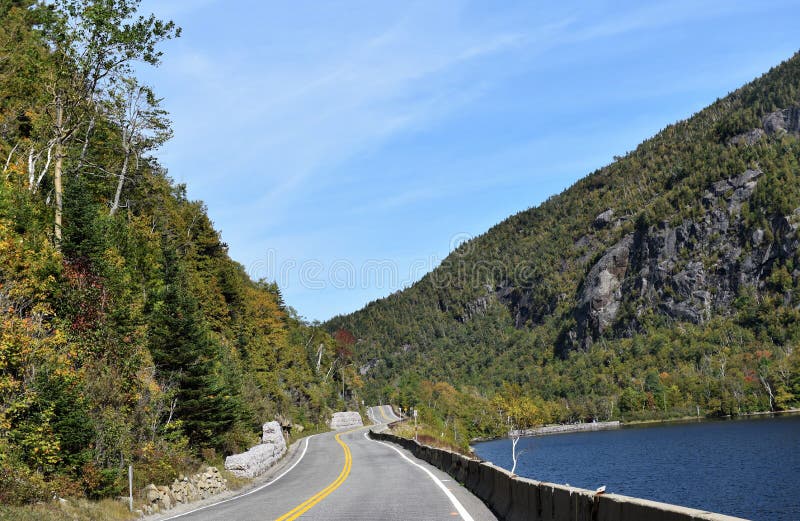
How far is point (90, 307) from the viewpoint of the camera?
895 inches

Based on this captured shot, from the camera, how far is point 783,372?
6654 inches

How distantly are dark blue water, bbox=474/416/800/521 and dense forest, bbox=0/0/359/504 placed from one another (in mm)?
36964

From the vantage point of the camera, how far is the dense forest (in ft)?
51.7

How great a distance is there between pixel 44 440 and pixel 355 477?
11240 millimetres

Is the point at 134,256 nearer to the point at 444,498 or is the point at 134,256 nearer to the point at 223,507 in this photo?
the point at 223,507

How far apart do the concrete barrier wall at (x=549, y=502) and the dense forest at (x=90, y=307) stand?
32.0 ft

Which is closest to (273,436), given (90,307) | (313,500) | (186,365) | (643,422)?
(186,365)

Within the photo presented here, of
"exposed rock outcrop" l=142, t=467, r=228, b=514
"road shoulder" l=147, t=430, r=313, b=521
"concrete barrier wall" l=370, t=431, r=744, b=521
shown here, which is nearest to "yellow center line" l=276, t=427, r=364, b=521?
"road shoulder" l=147, t=430, r=313, b=521

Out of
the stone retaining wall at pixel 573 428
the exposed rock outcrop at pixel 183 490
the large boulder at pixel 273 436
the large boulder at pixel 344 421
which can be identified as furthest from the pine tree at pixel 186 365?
the stone retaining wall at pixel 573 428

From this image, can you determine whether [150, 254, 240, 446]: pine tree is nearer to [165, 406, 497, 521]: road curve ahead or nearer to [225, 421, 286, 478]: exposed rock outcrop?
[225, 421, 286, 478]: exposed rock outcrop

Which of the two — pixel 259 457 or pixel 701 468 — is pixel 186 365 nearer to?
pixel 259 457

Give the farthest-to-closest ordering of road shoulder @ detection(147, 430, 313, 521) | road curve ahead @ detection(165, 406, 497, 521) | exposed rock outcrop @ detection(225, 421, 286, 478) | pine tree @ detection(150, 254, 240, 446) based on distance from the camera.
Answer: pine tree @ detection(150, 254, 240, 446)
exposed rock outcrop @ detection(225, 421, 286, 478)
road shoulder @ detection(147, 430, 313, 521)
road curve ahead @ detection(165, 406, 497, 521)

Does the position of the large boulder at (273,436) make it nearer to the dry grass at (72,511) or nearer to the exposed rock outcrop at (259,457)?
the exposed rock outcrop at (259,457)

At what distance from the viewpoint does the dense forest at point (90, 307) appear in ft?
51.7
